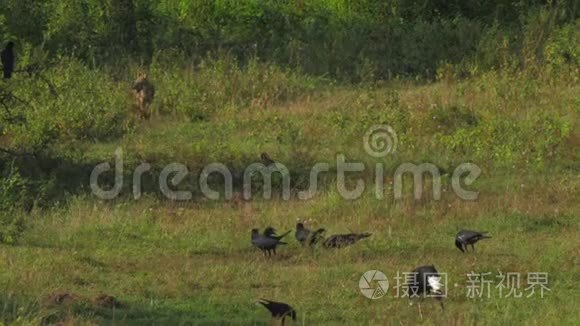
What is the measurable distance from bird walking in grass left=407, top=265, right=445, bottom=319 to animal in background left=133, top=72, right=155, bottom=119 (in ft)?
33.5

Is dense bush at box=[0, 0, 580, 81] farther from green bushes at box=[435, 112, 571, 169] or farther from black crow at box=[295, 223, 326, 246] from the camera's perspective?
black crow at box=[295, 223, 326, 246]

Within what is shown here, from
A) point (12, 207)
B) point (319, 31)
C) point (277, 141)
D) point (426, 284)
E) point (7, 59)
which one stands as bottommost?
point (426, 284)

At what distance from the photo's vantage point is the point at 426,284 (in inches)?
347

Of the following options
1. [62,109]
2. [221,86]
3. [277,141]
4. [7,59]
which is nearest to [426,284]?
[7,59]

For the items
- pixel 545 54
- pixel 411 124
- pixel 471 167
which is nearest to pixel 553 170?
pixel 471 167

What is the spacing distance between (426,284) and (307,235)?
2335mm

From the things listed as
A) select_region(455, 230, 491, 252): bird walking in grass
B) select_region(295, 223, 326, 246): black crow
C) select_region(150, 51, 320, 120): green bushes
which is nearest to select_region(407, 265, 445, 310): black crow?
select_region(455, 230, 491, 252): bird walking in grass

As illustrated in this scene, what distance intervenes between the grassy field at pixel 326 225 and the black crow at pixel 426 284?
0.13 meters

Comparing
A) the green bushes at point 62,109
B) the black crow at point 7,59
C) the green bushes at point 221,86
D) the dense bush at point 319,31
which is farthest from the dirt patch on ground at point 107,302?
the dense bush at point 319,31

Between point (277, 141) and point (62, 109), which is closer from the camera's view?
point (277, 141)

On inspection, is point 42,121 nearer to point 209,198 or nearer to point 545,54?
point 209,198

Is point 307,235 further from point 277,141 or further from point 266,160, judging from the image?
point 277,141

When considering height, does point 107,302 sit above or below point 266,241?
below

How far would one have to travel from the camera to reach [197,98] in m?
19.1
